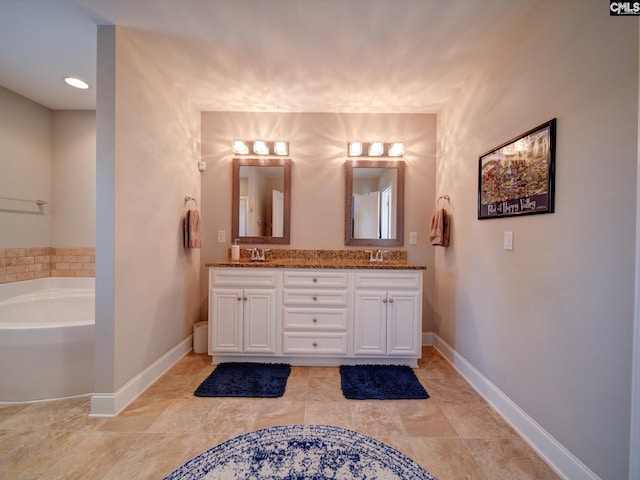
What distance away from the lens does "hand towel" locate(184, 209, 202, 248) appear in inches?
98.7

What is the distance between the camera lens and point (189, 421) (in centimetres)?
166

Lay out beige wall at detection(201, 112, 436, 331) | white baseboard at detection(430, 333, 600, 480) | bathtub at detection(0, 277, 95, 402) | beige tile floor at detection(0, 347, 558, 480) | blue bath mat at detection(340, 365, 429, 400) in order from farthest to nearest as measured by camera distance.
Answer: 1. beige wall at detection(201, 112, 436, 331)
2. blue bath mat at detection(340, 365, 429, 400)
3. bathtub at detection(0, 277, 95, 402)
4. beige tile floor at detection(0, 347, 558, 480)
5. white baseboard at detection(430, 333, 600, 480)

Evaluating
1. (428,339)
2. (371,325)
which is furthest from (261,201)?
(428,339)

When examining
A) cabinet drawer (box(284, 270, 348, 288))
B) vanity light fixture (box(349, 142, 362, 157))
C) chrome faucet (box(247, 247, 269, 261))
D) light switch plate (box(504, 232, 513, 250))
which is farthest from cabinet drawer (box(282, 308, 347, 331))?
vanity light fixture (box(349, 142, 362, 157))

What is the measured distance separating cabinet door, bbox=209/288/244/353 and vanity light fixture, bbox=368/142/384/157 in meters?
1.91

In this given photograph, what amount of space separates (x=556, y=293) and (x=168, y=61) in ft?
9.69

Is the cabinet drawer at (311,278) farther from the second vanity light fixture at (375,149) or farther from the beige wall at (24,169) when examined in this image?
the beige wall at (24,169)

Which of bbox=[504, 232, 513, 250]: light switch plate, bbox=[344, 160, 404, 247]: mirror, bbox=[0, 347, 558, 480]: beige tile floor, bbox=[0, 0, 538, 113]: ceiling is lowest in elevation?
bbox=[0, 347, 558, 480]: beige tile floor

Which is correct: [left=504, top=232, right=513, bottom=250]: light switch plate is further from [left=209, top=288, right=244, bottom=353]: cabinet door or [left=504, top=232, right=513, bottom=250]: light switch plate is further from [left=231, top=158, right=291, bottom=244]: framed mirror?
[left=209, top=288, right=244, bottom=353]: cabinet door

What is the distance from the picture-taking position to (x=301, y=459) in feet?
4.51

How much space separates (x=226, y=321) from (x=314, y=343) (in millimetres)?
802

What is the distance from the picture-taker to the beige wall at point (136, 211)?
1.70 m

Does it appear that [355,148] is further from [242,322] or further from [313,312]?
[242,322]

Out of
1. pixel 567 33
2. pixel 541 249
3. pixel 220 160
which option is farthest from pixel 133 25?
pixel 541 249
